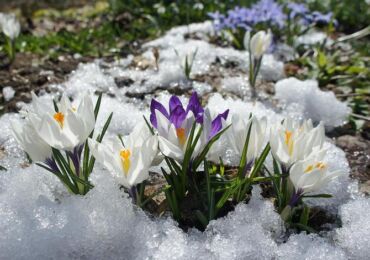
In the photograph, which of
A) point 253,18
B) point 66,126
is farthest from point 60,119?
point 253,18

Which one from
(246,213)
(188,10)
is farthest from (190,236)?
(188,10)

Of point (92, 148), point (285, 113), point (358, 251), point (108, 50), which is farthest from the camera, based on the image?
point (108, 50)

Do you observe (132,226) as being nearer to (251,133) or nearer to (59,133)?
(59,133)

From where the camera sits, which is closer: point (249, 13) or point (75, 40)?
point (249, 13)

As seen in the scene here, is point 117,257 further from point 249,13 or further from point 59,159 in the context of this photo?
point 249,13

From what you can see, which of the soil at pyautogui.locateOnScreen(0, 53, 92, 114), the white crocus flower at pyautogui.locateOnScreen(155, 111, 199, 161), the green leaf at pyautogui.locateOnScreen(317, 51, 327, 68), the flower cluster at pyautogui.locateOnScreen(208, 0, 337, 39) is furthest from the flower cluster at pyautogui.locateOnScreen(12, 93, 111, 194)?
the flower cluster at pyautogui.locateOnScreen(208, 0, 337, 39)

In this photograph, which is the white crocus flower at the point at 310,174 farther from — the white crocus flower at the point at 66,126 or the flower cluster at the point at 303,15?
the flower cluster at the point at 303,15

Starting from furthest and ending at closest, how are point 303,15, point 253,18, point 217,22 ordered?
point 303,15, point 217,22, point 253,18
